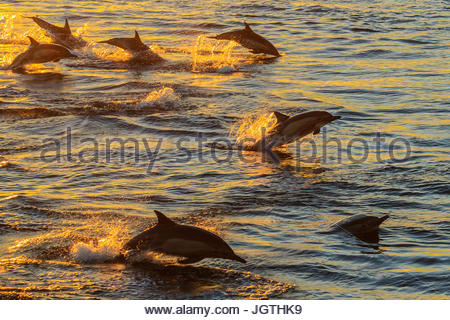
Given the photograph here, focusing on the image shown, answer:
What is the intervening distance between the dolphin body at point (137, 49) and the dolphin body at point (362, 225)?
37.1 ft

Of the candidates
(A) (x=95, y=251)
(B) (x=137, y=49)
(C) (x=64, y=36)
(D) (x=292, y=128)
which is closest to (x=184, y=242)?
(A) (x=95, y=251)

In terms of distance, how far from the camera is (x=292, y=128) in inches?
513

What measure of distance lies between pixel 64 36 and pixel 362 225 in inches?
575

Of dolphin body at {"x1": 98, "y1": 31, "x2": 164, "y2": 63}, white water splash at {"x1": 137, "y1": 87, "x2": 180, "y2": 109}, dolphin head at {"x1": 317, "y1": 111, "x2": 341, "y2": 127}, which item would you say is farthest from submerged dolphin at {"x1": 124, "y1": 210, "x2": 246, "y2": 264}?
dolphin body at {"x1": 98, "y1": 31, "x2": 164, "y2": 63}

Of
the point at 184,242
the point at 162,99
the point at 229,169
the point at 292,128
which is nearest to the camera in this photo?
the point at 184,242

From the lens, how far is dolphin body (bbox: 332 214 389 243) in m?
9.29

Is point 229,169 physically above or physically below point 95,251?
above

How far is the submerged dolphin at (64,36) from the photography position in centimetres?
2175

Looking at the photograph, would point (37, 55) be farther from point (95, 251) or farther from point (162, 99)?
point (95, 251)

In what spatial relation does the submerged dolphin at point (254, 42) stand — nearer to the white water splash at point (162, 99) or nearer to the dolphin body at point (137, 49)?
the dolphin body at point (137, 49)

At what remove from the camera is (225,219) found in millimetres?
9836

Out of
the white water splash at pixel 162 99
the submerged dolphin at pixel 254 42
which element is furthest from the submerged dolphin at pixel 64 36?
the white water splash at pixel 162 99

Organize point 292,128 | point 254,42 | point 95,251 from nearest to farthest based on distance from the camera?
1. point 95,251
2. point 292,128
3. point 254,42
